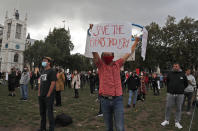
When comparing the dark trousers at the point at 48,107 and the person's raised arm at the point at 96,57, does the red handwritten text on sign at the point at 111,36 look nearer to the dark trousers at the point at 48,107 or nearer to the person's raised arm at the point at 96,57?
the person's raised arm at the point at 96,57

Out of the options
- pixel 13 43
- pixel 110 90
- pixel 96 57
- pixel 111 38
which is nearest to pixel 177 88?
pixel 111 38

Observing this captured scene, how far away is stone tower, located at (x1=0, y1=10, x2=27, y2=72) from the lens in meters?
87.2

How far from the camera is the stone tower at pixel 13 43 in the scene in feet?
286

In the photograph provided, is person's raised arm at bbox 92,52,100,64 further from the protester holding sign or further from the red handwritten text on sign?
the red handwritten text on sign

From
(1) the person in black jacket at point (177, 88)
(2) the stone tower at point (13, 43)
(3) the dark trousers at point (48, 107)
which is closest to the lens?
(3) the dark trousers at point (48, 107)

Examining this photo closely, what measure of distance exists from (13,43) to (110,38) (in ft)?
309

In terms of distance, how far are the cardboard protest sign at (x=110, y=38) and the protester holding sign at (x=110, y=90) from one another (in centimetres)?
28

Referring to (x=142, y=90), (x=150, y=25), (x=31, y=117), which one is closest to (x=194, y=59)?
(x=150, y=25)

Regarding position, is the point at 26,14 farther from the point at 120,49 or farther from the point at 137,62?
the point at 120,49

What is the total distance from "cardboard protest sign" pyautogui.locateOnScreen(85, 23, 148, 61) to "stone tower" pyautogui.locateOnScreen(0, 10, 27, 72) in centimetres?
9111

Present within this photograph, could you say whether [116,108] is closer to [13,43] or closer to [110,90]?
[110,90]

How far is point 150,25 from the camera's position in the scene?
4366 centimetres

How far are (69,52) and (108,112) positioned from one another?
67.9m

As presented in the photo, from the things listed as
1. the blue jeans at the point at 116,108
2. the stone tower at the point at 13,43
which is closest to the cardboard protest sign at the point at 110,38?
the blue jeans at the point at 116,108
